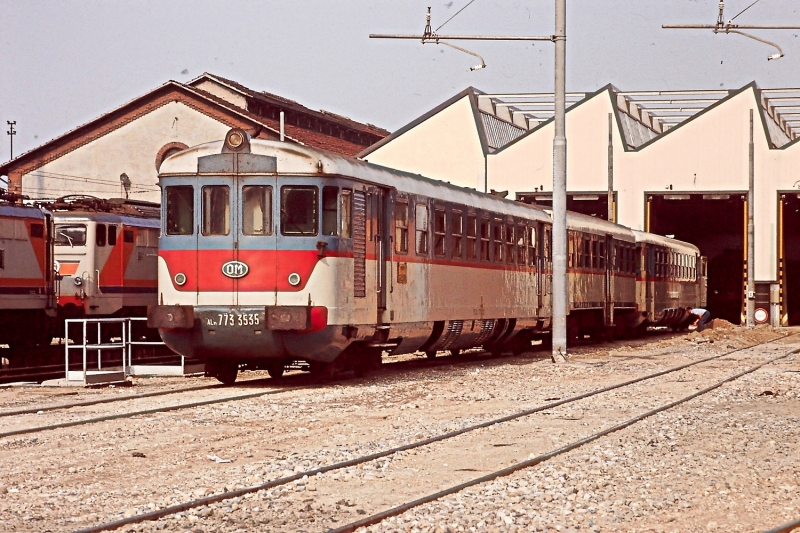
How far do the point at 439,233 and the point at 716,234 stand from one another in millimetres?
47564

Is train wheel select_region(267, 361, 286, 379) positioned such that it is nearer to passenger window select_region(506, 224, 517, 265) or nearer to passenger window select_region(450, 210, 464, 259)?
passenger window select_region(450, 210, 464, 259)

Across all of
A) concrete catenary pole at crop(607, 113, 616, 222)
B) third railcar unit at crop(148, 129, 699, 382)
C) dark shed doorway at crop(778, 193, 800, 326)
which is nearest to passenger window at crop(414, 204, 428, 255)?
third railcar unit at crop(148, 129, 699, 382)

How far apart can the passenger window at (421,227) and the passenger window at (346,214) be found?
8.25ft

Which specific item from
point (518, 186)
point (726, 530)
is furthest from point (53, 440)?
point (518, 186)

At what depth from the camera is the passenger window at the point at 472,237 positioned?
21469 millimetres

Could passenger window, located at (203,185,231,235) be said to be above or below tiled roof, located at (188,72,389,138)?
below

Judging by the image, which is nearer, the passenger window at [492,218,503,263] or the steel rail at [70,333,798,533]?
the steel rail at [70,333,798,533]

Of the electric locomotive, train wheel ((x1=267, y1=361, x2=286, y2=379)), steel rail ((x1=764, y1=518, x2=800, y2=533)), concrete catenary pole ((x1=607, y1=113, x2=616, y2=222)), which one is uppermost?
concrete catenary pole ((x1=607, y1=113, x2=616, y2=222))

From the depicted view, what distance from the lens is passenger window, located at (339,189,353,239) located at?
16.4 meters

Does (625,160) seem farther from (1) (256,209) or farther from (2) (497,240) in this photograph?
(1) (256,209)

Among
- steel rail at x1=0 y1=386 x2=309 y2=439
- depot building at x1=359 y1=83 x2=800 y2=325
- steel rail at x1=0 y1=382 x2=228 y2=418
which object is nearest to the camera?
steel rail at x1=0 y1=386 x2=309 y2=439

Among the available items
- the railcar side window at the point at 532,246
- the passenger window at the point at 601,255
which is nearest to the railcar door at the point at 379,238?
the railcar side window at the point at 532,246

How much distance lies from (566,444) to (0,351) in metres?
15.5

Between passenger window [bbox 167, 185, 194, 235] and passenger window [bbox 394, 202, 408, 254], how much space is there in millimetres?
3127
